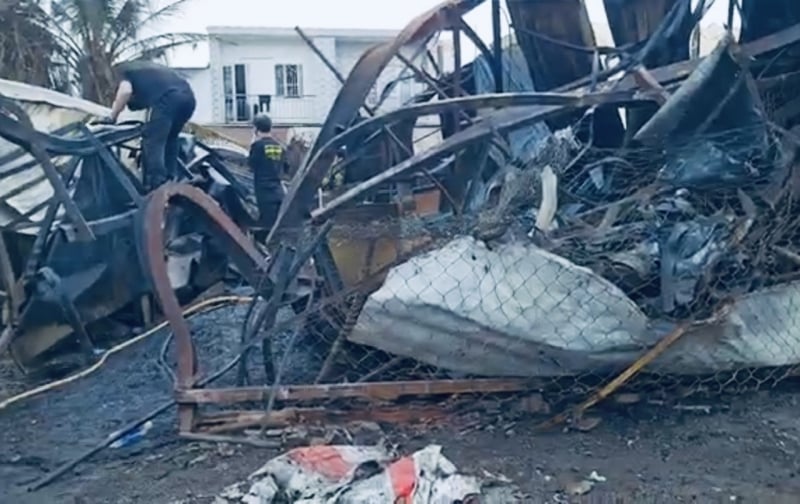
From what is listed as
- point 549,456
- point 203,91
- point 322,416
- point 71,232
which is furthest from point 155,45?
point 549,456

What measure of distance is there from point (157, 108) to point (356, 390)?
3757 millimetres

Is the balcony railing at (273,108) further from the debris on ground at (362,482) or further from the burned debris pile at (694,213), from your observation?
the debris on ground at (362,482)

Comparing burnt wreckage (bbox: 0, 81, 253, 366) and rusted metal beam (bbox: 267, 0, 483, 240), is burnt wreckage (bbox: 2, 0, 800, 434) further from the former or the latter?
burnt wreckage (bbox: 0, 81, 253, 366)

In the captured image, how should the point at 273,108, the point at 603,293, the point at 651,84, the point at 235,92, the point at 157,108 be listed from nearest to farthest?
the point at 603,293 < the point at 651,84 < the point at 157,108 < the point at 273,108 < the point at 235,92

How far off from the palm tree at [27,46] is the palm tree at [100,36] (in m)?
0.50

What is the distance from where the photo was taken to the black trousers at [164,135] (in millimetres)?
6156

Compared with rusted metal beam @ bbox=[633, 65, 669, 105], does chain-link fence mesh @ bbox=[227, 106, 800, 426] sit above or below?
below

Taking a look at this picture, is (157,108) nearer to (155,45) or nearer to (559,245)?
(559,245)

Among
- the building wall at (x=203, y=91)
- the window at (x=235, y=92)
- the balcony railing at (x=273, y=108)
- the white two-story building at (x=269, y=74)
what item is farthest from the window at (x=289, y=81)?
the building wall at (x=203, y=91)

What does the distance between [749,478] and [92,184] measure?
4.16m

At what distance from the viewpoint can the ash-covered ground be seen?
3006mm

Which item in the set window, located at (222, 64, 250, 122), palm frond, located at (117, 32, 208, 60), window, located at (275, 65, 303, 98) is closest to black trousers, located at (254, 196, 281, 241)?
palm frond, located at (117, 32, 208, 60)

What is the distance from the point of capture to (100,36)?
1816 centimetres

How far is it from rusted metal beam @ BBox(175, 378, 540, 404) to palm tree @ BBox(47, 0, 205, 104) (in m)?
15.2
